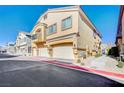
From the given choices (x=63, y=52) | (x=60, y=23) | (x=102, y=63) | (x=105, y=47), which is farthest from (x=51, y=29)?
(x=102, y=63)

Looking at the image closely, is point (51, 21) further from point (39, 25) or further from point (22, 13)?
point (22, 13)

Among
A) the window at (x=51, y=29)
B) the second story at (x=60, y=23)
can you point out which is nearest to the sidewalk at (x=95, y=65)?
the second story at (x=60, y=23)

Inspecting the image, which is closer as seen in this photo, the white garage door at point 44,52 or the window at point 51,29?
the window at point 51,29

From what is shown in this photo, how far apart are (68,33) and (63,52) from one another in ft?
2.94

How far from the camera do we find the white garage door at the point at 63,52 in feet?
19.6

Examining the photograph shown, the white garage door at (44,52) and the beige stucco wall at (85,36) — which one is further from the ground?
the beige stucco wall at (85,36)

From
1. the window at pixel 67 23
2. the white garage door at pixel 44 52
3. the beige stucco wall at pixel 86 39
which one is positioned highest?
the window at pixel 67 23

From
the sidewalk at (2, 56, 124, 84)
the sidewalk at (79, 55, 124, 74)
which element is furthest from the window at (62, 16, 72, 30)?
the sidewalk at (79, 55, 124, 74)

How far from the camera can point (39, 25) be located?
6.12 metres

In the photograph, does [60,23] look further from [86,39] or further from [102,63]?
[102,63]

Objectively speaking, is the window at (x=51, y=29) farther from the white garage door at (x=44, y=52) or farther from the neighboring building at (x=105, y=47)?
the neighboring building at (x=105, y=47)

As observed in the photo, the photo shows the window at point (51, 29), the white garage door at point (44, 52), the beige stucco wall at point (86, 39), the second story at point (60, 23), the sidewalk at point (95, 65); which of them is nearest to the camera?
the second story at point (60, 23)

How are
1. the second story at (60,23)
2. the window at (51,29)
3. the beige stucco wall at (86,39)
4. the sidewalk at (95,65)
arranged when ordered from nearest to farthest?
the second story at (60,23)
the beige stucco wall at (86,39)
the sidewalk at (95,65)
the window at (51,29)

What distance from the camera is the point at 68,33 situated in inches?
232
